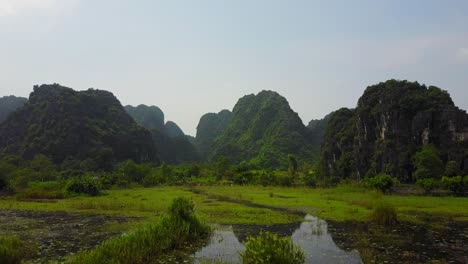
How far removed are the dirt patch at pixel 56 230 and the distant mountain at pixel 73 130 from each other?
7146cm

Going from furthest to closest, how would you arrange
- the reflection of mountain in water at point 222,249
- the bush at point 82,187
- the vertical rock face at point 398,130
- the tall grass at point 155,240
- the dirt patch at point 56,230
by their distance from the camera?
the vertical rock face at point 398,130 → the bush at point 82,187 → the dirt patch at point 56,230 → the reflection of mountain in water at point 222,249 → the tall grass at point 155,240

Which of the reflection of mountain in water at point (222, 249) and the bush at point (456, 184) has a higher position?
the bush at point (456, 184)

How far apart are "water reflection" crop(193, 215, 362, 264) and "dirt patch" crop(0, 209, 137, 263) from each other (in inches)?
206

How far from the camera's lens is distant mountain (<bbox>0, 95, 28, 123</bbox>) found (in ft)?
496

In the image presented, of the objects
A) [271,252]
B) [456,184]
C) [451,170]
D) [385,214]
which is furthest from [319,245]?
[451,170]

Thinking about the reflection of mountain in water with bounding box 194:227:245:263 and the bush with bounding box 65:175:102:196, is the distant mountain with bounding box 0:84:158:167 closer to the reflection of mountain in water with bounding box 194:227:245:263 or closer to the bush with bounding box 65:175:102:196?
the bush with bounding box 65:175:102:196

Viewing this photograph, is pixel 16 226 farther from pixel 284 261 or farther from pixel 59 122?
pixel 59 122

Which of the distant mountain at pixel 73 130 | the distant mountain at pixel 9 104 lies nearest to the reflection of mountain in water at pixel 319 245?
the distant mountain at pixel 73 130

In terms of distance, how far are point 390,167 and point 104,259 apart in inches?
2432

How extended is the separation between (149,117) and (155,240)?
178 metres

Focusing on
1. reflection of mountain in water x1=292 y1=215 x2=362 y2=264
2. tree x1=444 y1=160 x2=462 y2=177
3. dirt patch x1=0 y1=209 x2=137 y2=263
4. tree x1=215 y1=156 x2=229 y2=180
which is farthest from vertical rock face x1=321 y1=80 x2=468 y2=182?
dirt patch x1=0 y1=209 x2=137 y2=263

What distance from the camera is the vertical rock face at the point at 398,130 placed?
61.4 m

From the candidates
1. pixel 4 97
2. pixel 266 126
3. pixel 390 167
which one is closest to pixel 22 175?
pixel 390 167

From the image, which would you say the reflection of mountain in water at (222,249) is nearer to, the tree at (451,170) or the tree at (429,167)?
the tree at (429,167)
